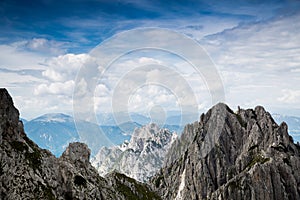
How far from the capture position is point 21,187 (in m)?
83.8

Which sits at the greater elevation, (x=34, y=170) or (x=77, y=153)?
(x=77, y=153)

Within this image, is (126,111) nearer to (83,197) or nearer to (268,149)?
(83,197)

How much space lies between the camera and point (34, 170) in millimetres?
89375

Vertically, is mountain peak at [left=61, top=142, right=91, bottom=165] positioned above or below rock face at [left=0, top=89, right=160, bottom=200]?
above

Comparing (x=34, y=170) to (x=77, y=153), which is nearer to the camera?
(x=34, y=170)

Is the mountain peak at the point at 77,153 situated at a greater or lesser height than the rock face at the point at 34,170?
greater

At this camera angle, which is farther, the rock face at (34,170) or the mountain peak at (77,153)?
the mountain peak at (77,153)

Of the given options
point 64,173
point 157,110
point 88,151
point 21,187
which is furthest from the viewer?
point 157,110

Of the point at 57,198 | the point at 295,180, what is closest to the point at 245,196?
the point at 295,180

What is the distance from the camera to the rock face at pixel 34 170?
8399 centimetres

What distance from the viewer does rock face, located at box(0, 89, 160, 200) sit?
276 ft

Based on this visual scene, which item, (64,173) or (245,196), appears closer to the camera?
(64,173)

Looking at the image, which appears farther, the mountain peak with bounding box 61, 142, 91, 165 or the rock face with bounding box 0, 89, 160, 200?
the mountain peak with bounding box 61, 142, 91, 165

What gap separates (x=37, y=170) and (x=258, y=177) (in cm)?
13178
